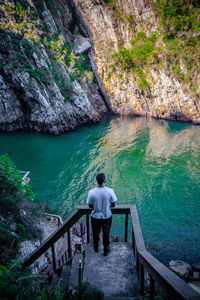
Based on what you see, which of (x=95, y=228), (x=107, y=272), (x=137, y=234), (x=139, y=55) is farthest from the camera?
(x=139, y=55)

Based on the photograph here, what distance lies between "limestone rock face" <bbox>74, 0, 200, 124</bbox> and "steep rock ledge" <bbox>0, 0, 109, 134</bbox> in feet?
20.9

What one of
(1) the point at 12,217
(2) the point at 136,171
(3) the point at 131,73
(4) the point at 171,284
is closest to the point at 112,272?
(4) the point at 171,284

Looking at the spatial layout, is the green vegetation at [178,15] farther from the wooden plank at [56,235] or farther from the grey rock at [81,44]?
the wooden plank at [56,235]

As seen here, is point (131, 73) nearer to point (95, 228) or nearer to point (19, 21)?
point (19, 21)

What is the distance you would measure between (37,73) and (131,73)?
17444 millimetres

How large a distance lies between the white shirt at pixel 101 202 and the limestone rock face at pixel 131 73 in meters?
27.5

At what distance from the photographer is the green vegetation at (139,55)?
28.5m

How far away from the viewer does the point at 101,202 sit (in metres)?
2.99

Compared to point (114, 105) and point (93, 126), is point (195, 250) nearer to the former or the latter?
point (93, 126)

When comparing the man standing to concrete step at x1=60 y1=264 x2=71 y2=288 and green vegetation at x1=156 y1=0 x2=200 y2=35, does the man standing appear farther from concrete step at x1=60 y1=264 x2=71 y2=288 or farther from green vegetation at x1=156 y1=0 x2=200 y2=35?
green vegetation at x1=156 y1=0 x2=200 y2=35

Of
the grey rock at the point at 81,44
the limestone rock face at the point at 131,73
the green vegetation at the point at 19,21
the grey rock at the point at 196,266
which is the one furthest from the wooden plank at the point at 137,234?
the grey rock at the point at 81,44

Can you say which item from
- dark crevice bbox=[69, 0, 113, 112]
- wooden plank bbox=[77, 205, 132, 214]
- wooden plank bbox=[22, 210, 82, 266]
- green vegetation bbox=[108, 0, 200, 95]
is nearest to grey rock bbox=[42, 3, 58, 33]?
dark crevice bbox=[69, 0, 113, 112]

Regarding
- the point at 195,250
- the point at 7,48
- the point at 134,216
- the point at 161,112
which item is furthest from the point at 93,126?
the point at 134,216

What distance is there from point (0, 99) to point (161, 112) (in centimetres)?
2518
